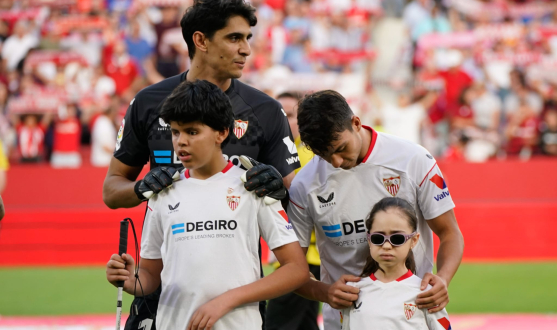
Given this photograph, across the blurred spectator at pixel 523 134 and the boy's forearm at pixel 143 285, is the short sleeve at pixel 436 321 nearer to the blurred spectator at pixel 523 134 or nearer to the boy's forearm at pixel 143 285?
the boy's forearm at pixel 143 285

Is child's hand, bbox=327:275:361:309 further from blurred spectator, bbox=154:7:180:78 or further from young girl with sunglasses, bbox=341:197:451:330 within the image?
blurred spectator, bbox=154:7:180:78

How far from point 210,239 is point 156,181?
400 mm

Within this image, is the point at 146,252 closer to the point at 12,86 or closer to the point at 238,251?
the point at 238,251

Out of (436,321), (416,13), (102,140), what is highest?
(416,13)

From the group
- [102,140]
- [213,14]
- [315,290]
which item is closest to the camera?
[315,290]

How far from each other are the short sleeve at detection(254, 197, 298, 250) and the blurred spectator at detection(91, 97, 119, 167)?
1091 centimetres

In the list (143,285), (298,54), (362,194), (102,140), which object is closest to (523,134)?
(298,54)

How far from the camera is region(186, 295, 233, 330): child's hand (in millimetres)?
3174

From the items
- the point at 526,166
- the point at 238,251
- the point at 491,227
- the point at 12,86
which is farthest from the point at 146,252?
the point at 12,86

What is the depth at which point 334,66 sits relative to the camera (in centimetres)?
1611

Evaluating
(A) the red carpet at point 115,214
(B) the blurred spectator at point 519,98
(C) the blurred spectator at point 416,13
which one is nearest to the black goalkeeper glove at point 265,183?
(A) the red carpet at point 115,214

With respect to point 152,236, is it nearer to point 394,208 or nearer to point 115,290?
point 394,208

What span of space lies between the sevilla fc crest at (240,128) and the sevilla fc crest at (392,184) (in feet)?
2.62

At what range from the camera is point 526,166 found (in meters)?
13.0
